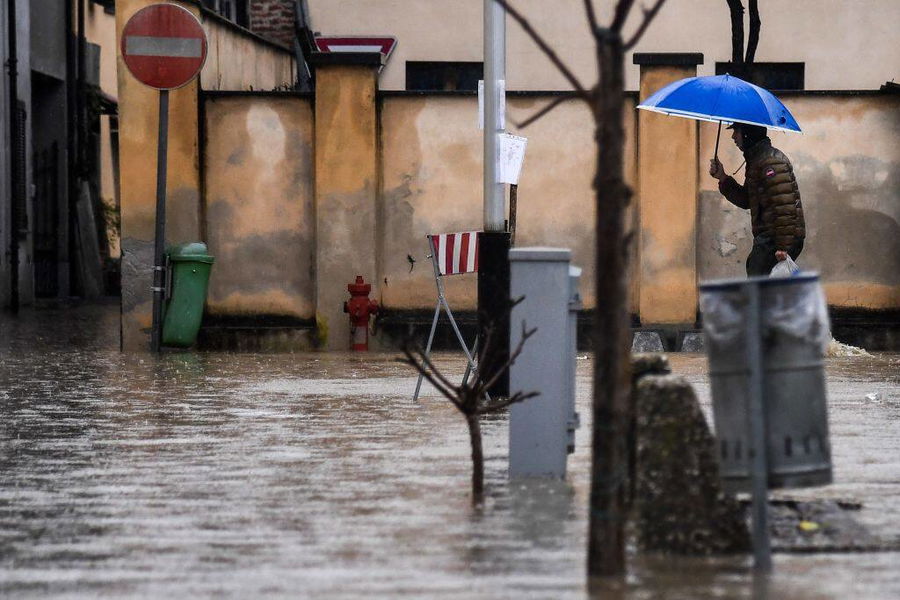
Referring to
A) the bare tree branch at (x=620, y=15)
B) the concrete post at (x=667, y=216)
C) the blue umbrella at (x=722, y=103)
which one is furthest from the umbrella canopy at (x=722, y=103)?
the bare tree branch at (x=620, y=15)

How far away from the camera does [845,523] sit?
22.5ft

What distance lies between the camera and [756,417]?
5.83 m

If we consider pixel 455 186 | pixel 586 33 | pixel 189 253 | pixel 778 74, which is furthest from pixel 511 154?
pixel 778 74

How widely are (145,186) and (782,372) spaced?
12.7 m

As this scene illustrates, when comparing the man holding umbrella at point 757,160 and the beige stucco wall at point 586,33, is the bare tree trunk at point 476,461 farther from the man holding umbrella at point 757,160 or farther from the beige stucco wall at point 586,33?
the beige stucco wall at point 586,33

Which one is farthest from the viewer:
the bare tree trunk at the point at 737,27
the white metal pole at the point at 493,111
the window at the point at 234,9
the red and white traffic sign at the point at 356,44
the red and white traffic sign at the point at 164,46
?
the window at the point at 234,9

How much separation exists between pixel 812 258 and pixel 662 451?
38.8 feet

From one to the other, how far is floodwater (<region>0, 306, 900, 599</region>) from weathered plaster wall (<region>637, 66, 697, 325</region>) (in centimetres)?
443

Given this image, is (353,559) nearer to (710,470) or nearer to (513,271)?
(710,470)

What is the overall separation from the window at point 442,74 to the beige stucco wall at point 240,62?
1.72 metres

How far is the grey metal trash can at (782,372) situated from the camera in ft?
19.2

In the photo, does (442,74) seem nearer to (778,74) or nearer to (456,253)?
(778,74)

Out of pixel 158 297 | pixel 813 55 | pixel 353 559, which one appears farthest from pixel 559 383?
pixel 813 55

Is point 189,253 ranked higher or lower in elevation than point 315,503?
higher
